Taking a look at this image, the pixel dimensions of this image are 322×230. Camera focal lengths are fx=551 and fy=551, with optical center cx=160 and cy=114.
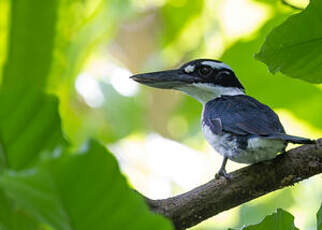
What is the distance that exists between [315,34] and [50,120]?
2.42 feet

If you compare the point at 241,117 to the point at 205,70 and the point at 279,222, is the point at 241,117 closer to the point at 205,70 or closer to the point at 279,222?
the point at 205,70

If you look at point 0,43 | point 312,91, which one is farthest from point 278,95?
point 0,43

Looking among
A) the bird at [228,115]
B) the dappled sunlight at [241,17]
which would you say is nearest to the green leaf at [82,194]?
the bird at [228,115]

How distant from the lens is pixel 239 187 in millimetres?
1570

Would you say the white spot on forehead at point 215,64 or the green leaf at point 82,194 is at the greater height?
the green leaf at point 82,194

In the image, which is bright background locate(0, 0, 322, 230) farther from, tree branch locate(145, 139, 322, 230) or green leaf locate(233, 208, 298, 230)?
green leaf locate(233, 208, 298, 230)

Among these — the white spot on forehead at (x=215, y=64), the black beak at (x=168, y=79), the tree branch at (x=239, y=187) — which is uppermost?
the tree branch at (x=239, y=187)

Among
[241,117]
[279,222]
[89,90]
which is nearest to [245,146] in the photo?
[241,117]

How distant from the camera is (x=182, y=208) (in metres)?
1.49

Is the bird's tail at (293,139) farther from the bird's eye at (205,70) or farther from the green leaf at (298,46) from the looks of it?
the bird's eye at (205,70)

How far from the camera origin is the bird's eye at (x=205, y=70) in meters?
2.53

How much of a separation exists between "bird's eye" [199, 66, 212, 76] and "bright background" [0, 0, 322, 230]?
0.08 metres

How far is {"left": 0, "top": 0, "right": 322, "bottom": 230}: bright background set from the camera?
8.34ft

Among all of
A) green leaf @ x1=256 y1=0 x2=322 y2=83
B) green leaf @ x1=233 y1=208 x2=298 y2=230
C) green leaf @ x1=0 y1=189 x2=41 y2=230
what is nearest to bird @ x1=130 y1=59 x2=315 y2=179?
green leaf @ x1=256 y1=0 x2=322 y2=83
